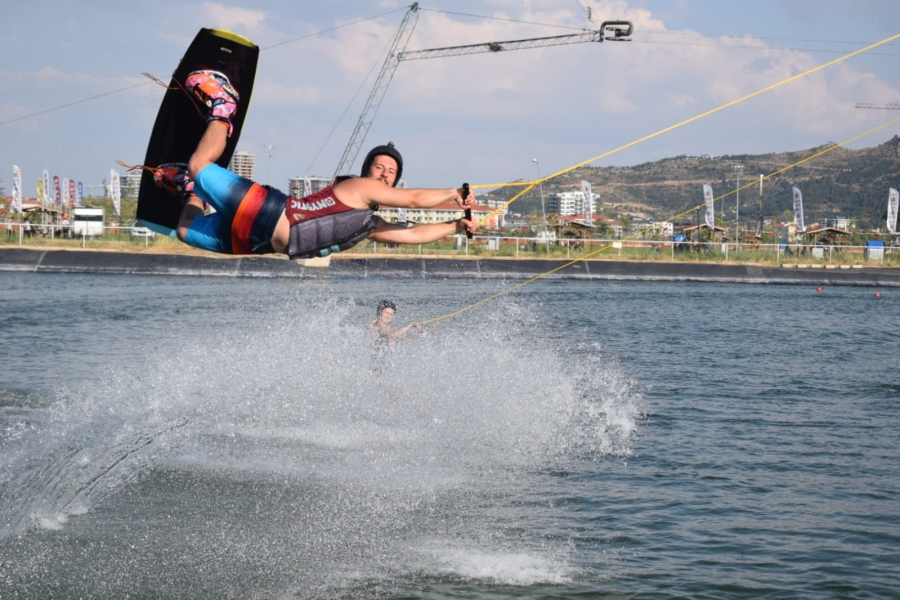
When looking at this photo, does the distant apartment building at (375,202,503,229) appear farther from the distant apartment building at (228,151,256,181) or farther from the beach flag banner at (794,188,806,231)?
the beach flag banner at (794,188,806,231)

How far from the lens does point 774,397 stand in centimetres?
1400

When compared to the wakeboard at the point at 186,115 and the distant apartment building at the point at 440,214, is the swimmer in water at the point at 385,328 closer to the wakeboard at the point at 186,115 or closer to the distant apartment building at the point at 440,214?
the distant apartment building at the point at 440,214

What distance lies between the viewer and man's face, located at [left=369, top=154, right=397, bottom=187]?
6910 mm

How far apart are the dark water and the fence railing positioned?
26647mm

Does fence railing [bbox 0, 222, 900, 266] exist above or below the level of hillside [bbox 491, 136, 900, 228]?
below

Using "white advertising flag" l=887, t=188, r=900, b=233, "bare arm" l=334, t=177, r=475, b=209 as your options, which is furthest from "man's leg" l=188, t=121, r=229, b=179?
"white advertising flag" l=887, t=188, r=900, b=233

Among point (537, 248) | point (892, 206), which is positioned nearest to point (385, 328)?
point (537, 248)

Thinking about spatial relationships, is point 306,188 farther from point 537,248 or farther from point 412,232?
point 537,248

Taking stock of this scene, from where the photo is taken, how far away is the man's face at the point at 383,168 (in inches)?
272

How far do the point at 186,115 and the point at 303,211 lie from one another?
2130mm

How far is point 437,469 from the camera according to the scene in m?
8.68

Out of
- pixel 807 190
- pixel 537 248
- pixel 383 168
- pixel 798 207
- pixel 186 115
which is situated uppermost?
pixel 807 190

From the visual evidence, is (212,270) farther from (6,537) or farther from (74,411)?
(6,537)

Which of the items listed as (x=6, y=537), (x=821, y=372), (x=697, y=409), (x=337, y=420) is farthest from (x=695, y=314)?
(x=6, y=537)
